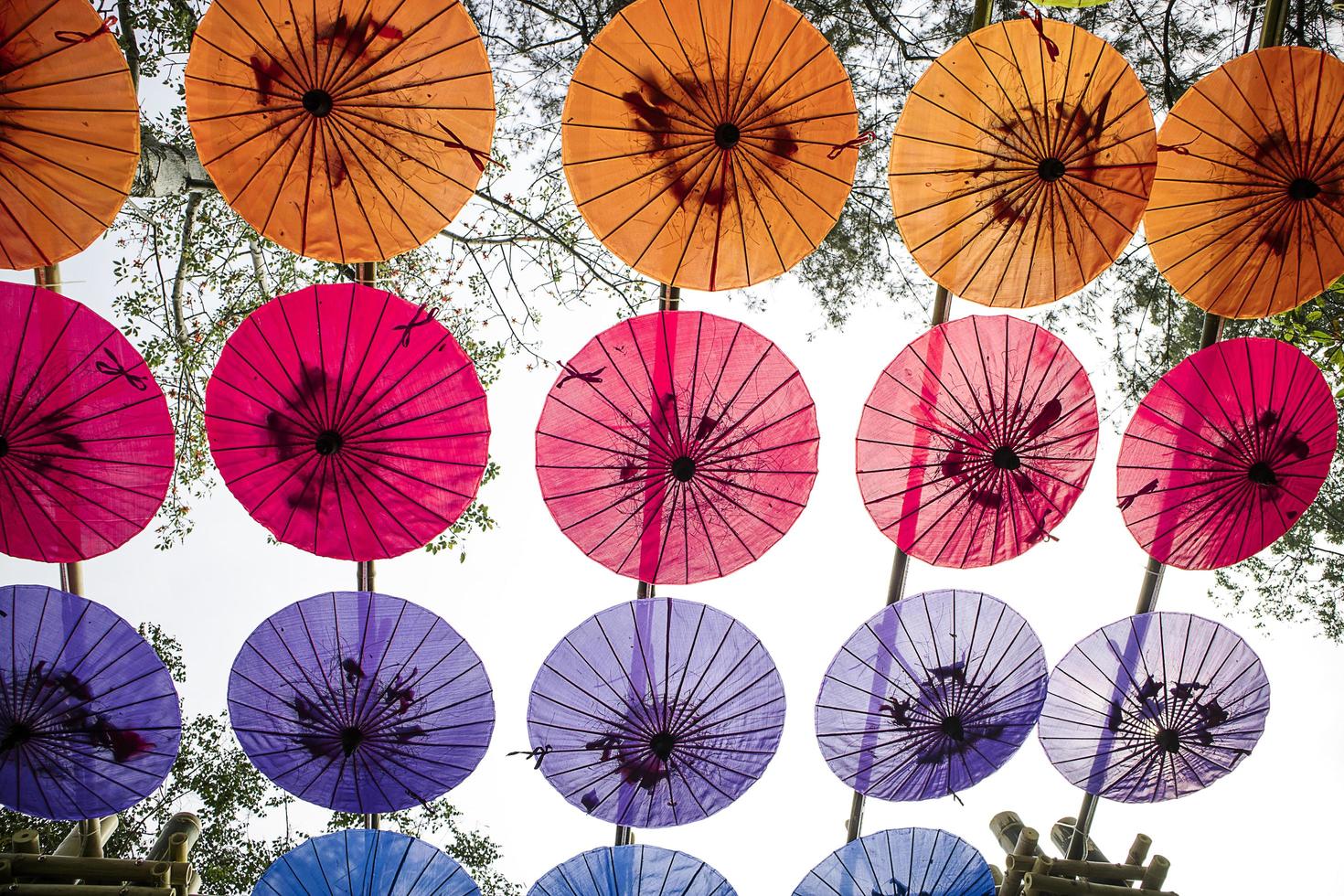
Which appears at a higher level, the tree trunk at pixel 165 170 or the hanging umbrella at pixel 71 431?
the tree trunk at pixel 165 170

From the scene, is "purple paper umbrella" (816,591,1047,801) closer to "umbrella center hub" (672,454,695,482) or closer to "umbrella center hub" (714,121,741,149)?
"umbrella center hub" (672,454,695,482)

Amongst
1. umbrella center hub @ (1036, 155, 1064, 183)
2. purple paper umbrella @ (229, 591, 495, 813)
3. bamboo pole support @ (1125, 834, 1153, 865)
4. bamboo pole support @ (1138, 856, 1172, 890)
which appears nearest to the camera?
umbrella center hub @ (1036, 155, 1064, 183)

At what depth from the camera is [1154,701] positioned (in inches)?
177

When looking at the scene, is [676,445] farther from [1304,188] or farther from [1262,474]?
[1304,188]

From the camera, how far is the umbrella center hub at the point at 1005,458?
12.6ft

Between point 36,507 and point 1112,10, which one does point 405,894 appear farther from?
point 1112,10

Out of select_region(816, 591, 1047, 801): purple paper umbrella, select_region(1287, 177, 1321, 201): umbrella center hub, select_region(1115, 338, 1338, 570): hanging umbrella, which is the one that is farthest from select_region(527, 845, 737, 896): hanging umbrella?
select_region(1287, 177, 1321, 201): umbrella center hub

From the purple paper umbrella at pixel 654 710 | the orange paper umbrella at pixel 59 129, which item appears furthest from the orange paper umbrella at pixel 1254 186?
the orange paper umbrella at pixel 59 129

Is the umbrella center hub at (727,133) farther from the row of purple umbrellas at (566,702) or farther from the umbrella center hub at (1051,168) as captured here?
the row of purple umbrellas at (566,702)

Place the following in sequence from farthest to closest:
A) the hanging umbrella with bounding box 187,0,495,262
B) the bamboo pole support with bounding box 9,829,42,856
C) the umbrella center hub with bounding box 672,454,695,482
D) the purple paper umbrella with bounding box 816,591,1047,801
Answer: the bamboo pole support with bounding box 9,829,42,856
the purple paper umbrella with bounding box 816,591,1047,801
the umbrella center hub with bounding box 672,454,695,482
the hanging umbrella with bounding box 187,0,495,262

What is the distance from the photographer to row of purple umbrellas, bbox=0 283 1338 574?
11.4ft

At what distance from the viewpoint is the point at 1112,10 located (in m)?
4.89

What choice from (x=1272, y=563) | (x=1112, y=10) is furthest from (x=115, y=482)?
(x=1272, y=563)

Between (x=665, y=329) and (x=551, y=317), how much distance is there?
205cm
